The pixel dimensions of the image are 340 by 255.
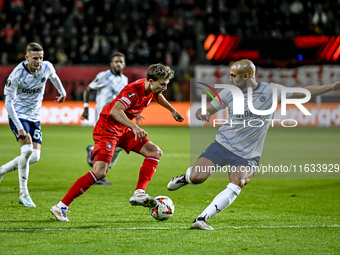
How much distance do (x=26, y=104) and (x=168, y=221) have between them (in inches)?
100

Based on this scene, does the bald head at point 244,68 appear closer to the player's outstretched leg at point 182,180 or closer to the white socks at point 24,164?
the player's outstretched leg at point 182,180

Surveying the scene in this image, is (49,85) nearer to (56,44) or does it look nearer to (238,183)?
(56,44)

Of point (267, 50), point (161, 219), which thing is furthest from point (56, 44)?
point (161, 219)

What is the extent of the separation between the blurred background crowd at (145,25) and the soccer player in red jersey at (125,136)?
55.4 ft

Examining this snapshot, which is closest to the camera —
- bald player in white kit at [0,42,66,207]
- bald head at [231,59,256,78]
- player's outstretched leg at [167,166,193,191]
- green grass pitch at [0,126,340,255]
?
green grass pitch at [0,126,340,255]

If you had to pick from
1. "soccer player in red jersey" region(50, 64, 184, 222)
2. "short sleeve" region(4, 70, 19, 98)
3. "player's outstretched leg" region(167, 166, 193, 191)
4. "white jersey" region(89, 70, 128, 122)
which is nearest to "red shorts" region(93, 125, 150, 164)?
"soccer player in red jersey" region(50, 64, 184, 222)

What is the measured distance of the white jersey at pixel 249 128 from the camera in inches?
203

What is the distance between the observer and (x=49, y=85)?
71.1 ft

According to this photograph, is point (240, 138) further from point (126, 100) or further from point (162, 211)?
point (126, 100)

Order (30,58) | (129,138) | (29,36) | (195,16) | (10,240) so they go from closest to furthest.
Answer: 1. (10,240)
2. (129,138)
3. (30,58)
4. (29,36)
5. (195,16)

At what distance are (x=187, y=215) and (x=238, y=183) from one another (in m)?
1.02

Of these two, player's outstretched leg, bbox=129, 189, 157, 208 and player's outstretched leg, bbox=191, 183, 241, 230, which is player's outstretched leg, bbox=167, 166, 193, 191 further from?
player's outstretched leg, bbox=191, 183, 241, 230

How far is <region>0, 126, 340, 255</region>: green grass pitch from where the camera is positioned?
4305mm

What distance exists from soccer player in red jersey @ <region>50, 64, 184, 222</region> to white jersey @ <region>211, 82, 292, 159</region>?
0.81 m
